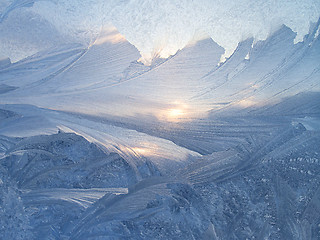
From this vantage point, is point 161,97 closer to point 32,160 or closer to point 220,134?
point 220,134

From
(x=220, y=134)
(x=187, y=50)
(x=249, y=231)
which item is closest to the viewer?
(x=249, y=231)

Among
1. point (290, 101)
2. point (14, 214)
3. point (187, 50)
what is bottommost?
point (14, 214)

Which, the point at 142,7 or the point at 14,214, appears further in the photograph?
the point at 142,7

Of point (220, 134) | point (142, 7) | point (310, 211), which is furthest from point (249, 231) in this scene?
point (142, 7)

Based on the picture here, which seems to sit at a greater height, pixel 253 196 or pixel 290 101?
pixel 290 101

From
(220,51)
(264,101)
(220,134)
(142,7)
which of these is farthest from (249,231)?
(142,7)

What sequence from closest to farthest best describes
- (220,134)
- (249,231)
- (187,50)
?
(249,231) < (220,134) < (187,50)

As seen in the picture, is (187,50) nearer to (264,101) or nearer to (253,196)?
(264,101)
